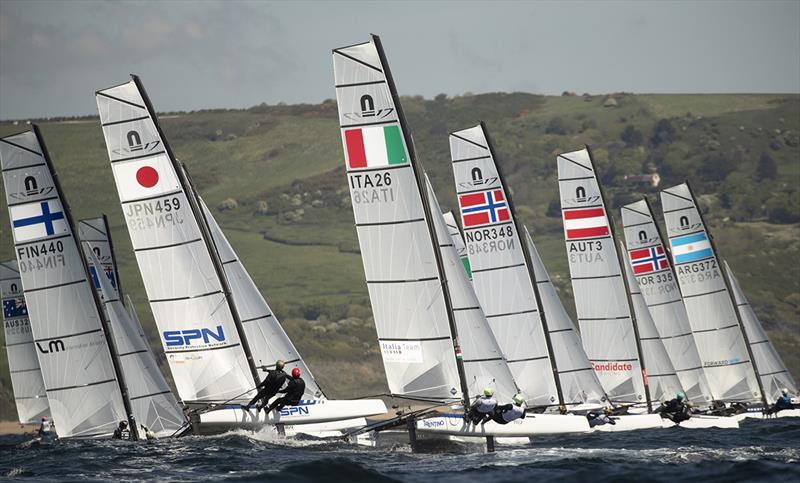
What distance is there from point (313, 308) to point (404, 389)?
62.2m

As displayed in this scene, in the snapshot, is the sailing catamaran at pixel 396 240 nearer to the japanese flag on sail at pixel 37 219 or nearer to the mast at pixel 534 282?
the japanese flag on sail at pixel 37 219

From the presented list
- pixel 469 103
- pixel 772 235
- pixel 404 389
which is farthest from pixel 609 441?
pixel 469 103

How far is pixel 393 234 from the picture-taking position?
2453 cm

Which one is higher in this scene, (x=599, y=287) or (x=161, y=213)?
(x=161, y=213)

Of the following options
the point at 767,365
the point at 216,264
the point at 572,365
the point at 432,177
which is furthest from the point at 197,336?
the point at 432,177

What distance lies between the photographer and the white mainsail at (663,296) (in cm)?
3962

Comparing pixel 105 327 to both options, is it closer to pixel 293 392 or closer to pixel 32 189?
pixel 32 189

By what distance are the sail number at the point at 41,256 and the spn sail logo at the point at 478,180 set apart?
11801 millimetres

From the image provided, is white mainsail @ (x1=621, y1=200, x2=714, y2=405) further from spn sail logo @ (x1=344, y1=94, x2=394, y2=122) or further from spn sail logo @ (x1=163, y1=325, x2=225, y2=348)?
spn sail logo @ (x1=163, y1=325, x2=225, y2=348)

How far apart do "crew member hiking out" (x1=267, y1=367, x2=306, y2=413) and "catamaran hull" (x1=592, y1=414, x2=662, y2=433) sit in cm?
851

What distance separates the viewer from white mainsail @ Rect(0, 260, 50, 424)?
39688mm

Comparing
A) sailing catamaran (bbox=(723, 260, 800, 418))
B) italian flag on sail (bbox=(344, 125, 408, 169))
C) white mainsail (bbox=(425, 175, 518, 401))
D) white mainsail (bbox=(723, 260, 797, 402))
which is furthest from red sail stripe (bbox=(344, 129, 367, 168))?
white mainsail (bbox=(723, 260, 797, 402))

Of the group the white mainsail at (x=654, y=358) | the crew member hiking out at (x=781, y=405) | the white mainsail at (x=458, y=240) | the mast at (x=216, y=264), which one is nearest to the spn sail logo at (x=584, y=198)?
the white mainsail at (x=654, y=358)

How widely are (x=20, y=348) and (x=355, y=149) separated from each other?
19.5 metres
